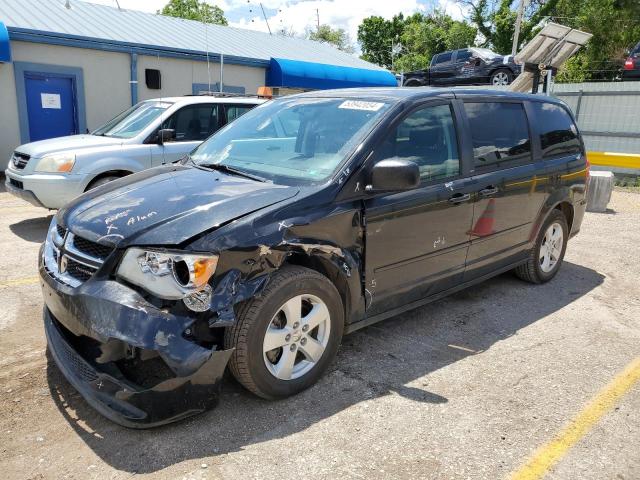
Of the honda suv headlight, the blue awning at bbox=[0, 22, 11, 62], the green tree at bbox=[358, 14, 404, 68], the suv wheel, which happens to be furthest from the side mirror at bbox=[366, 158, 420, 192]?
the green tree at bbox=[358, 14, 404, 68]

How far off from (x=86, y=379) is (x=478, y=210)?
118 inches

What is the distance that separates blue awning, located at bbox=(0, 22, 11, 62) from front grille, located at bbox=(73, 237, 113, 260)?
10.8 m

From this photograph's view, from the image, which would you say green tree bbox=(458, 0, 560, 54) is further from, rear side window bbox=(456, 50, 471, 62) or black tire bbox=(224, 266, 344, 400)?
black tire bbox=(224, 266, 344, 400)

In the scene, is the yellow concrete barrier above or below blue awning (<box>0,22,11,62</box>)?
below

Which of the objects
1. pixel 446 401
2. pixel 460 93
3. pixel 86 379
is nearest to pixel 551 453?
pixel 446 401

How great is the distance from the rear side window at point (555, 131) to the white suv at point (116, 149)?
4501 millimetres

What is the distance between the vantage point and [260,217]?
2918 mm

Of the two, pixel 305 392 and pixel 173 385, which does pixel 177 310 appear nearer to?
pixel 173 385

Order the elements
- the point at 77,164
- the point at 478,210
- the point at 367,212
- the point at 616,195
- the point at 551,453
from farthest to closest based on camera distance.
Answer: the point at 616,195 → the point at 77,164 → the point at 478,210 → the point at 367,212 → the point at 551,453

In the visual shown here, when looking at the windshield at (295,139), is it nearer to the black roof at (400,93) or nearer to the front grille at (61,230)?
the black roof at (400,93)

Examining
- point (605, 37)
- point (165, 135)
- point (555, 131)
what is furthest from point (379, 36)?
point (555, 131)

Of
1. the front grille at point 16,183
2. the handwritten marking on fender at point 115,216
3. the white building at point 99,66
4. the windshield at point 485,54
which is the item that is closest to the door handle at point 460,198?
the handwritten marking on fender at point 115,216

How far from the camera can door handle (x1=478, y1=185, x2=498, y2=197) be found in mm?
4223

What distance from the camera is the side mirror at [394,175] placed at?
3.22 m
